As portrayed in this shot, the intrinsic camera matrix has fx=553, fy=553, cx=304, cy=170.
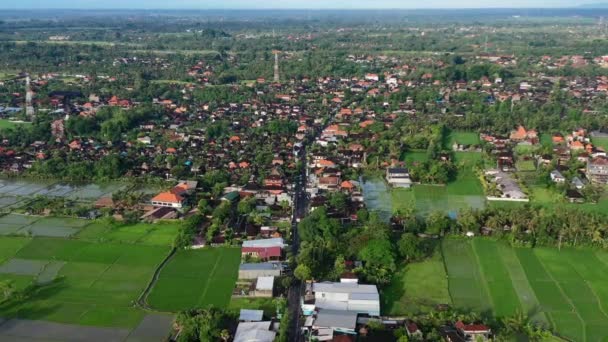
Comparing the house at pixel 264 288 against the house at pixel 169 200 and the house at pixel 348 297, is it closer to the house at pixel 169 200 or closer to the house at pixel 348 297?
the house at pixel 348 297

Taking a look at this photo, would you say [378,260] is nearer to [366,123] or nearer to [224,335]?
[224,335]

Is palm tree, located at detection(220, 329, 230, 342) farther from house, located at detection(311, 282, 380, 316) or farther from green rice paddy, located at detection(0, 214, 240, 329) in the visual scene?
house, located at detection(311, 282, 380, 316)

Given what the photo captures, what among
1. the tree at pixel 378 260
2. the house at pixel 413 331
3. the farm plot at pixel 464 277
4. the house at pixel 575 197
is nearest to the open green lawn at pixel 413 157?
the house at pixel 575 197

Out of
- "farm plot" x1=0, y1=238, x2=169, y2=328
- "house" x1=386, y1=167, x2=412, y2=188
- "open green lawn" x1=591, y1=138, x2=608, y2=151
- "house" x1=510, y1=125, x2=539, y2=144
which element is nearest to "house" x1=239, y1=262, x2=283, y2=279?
A: "farm plot" x1=0, y1=238, x2=169, y2=328

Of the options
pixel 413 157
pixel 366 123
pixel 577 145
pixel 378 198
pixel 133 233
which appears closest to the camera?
pixel 133 233

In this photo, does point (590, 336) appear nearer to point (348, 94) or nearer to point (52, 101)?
point (348, 94)

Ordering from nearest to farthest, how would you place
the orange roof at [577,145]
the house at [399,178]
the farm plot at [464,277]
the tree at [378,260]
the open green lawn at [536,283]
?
the open green lawn at [536,283] < the farm plot at [464,277] < the tree at [378,260] < the house at [399,178] < the orange roof at [577,145]

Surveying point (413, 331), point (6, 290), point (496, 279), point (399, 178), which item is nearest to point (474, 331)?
point (413, 331)
